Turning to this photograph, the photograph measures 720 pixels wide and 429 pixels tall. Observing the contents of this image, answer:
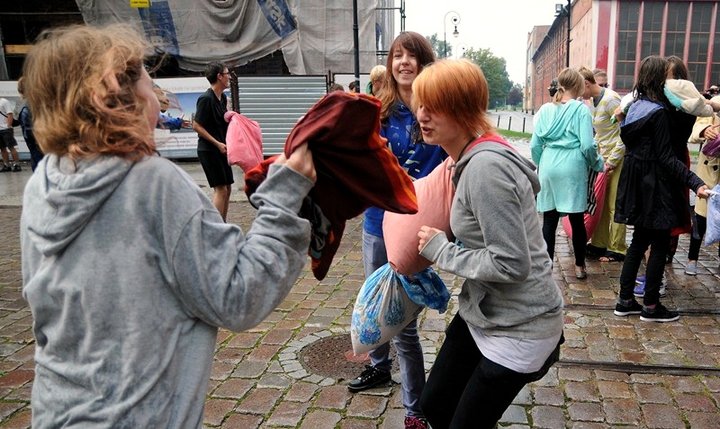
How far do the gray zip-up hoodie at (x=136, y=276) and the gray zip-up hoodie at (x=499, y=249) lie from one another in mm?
798

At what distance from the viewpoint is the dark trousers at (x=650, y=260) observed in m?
4.44

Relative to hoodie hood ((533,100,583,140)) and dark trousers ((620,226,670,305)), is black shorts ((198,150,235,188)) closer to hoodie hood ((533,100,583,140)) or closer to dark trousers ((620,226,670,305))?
hoodie hood ((533,100,583,140))

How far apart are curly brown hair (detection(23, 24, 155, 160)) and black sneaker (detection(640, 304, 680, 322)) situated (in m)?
4.39

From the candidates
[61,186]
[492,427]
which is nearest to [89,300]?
[61,186]

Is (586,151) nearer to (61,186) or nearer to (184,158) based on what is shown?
(61,186)

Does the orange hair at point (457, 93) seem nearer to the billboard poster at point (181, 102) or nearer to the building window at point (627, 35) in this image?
the billboard poster at point (181, 102)

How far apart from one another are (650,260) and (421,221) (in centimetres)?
306

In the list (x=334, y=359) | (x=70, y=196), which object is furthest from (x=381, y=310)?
(x=334, y=359)

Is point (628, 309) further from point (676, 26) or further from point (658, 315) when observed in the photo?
point (676, 26)

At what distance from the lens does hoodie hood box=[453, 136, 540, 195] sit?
6.41 feet

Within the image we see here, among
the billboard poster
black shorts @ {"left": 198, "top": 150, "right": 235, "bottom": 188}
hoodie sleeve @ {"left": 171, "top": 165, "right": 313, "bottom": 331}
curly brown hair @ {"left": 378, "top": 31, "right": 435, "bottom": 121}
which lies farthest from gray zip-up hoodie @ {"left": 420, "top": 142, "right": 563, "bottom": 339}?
the billboard poster

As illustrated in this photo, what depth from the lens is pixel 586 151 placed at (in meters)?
5.41

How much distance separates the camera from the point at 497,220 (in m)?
1.86

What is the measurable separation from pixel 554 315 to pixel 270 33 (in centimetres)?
1648
